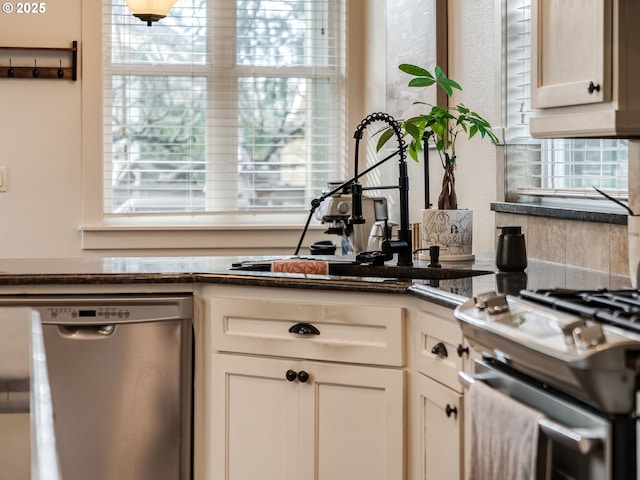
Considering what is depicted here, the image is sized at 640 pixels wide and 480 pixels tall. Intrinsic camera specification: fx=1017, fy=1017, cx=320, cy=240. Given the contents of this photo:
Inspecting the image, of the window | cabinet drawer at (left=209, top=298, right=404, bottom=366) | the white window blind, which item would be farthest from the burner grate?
the white window blind

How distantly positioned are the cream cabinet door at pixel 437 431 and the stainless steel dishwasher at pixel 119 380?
0.73 metres

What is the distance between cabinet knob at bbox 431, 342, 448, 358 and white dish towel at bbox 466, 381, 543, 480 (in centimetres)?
35

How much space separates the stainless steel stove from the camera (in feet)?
5.10

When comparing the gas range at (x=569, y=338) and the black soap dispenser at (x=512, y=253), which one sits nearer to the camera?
the gas range at (x=569, y=338)

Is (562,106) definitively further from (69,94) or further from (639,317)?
(69,94)

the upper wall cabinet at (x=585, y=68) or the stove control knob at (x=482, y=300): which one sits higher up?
the upper wall cabinet at (x=585, y=68)

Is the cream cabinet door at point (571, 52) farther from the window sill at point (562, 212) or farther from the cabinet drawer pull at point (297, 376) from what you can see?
the cabinet drawer pull at point (297, 376)

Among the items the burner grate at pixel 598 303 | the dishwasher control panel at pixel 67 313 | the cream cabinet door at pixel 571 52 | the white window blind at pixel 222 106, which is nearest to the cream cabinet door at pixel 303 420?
the dishwasher control panel at pixel 67 313

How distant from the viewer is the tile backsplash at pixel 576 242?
8.71ft

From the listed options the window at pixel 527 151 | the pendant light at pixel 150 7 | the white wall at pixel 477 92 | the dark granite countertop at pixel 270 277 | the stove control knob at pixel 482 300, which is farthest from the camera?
the pendant light at pixel 150 7

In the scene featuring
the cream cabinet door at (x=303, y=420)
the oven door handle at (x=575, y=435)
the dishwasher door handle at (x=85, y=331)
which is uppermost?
the dishwasher door handle at (x=85, y=331)

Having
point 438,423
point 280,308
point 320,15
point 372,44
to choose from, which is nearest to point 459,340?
point 438,423

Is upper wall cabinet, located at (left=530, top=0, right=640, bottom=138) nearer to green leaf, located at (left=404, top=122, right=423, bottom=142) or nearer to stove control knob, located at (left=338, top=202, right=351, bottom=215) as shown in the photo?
green leaf, located at (left=404, top=122, right=423, bottom=142)

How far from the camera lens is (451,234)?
3084mm
